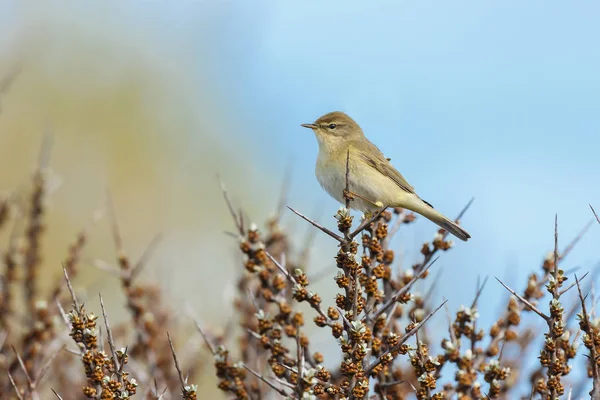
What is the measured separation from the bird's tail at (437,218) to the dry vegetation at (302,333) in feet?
2.68

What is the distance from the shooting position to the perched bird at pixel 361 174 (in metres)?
5.86

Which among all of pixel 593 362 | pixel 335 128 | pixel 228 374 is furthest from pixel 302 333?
pixel 335 128

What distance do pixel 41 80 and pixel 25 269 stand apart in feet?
46.2

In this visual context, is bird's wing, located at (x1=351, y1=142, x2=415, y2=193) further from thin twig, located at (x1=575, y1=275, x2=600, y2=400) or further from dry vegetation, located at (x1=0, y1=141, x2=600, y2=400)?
thin twig, located at (x1=575, y1=275, x2=600, y2=400)

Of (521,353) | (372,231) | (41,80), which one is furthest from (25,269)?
(41,80)

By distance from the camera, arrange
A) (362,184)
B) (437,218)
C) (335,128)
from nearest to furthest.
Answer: (437,218) → (362,184) → (335,128)

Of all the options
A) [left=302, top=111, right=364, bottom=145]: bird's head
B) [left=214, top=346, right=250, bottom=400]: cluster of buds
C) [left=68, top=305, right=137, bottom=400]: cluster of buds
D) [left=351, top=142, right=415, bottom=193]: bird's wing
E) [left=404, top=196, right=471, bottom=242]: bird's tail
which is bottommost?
[left=68, top=305, right=137, bottom=400]: cluster of buds

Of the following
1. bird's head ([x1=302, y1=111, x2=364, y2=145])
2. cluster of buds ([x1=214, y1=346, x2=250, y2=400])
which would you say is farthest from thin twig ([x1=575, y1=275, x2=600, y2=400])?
bird's head ([x1=302, y1=111, x2=364, y2=145])

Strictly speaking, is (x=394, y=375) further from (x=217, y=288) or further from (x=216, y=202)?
(x=216, y=202)

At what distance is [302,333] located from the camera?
13.8 ft

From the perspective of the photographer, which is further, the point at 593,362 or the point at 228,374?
the point at 228,374

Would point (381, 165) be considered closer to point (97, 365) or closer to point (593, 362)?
point (593, 362)

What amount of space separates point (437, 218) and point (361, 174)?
0.71 metres

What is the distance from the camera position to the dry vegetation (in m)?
3.13
